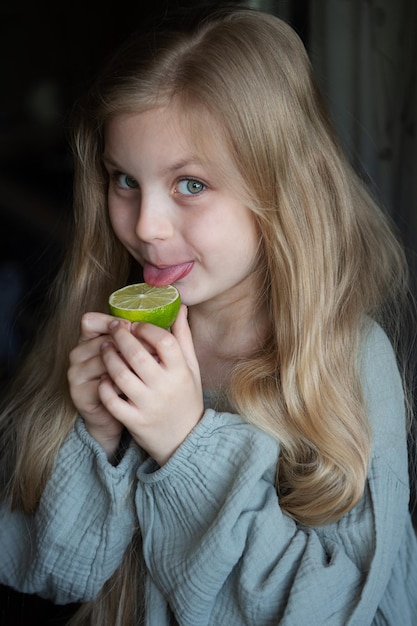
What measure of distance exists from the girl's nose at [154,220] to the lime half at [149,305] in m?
0.07

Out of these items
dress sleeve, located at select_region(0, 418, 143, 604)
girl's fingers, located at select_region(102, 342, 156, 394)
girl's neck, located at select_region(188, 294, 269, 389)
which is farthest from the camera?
girl's neck, located at select_region(188, 294, 269, 389)

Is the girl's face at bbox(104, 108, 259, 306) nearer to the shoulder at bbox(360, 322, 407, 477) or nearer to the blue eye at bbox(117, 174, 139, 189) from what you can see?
the blue eye at bbox(117, 174, 139, 189)

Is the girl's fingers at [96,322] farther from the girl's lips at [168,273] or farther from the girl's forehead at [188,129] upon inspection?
the girl's forehead at [188,129]

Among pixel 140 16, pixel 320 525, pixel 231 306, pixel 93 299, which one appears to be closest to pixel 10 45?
pixel 140 16

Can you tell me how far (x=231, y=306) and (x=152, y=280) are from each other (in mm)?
177

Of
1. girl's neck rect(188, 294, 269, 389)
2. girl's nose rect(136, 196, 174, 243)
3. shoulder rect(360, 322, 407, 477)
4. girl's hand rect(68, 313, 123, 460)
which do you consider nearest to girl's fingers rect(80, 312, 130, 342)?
girl's hand rect(68, 313, 123, 460)

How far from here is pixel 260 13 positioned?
1.16m

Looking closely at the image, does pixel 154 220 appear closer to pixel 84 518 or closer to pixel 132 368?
pixel 132 368

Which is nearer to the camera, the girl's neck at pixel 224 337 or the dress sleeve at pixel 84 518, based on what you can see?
the dress sleeve at pixel 84 518

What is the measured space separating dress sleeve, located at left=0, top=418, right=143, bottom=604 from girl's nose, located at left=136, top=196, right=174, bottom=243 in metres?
0.30

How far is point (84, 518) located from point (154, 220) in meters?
0.42

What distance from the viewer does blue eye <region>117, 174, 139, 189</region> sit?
3.75 feet

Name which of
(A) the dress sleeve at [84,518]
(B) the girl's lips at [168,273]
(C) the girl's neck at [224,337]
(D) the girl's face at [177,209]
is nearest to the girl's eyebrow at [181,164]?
(D) the girl's face at [177,209]

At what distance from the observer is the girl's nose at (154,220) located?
1.06m
